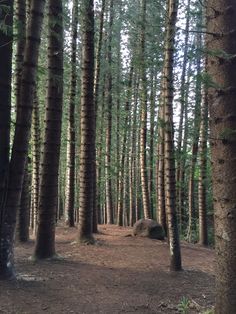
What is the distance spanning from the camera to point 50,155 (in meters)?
8.59

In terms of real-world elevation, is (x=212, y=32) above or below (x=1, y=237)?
above

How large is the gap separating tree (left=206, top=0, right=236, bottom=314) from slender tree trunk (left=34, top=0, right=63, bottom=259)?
5.12 m

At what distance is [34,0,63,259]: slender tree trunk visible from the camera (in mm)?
8492

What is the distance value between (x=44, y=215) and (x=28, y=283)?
2.34m

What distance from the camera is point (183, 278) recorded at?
8.30 meters

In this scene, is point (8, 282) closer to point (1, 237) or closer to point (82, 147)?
point (1, 237)

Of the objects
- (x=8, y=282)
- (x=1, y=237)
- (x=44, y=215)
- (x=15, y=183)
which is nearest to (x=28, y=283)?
(x=8, y=282)

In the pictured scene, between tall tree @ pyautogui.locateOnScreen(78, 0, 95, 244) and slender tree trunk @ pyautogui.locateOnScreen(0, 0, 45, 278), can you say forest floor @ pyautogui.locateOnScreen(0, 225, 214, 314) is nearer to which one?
slender tree trunk @ pyautogui.locateOnScreen(0, 0, 45, 278)

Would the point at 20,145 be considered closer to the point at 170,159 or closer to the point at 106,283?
the point at 106,283

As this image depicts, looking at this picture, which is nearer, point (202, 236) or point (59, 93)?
point (59, 93)

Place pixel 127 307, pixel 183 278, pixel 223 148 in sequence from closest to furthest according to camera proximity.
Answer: pixel 223 148 < pixel 127 307 < pixel 183 278

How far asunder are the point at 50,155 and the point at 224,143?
17.4 feet

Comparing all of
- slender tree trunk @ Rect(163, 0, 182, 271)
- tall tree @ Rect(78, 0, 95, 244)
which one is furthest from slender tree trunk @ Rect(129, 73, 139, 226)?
slender tree trunk @ Rect(163, 0, 182, 271)

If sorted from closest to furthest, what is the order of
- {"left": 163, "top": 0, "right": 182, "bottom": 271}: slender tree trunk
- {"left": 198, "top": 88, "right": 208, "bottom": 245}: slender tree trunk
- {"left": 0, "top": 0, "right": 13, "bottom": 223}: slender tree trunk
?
{"left": 0, "top": 0, "right": 13, "bottom": 223}: slender tree trunk
{"left": 163, "top": 0, "right": 182, "bottom": 271}: slender tree trunk
{"left": 198, "top": 88, "right": 208, "bottom": 245}: slender tree trunk
